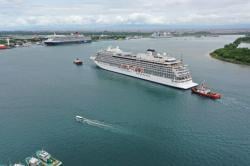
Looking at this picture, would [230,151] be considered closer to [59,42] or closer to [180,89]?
[180,89]

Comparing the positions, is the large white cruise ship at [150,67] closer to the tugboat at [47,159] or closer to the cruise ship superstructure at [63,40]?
the tugboat at [47,159]

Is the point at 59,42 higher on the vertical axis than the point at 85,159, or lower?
higher

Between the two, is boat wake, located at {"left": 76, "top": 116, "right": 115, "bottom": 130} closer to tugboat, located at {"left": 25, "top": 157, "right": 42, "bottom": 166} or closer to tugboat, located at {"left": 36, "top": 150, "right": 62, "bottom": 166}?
tugboat, located at {"left": 36, "top": 150, "right": 62, "bottom": 166}

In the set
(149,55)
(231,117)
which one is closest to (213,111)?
(231,117)

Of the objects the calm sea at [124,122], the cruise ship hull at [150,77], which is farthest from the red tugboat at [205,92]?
the cruise ship hull at [150,77]

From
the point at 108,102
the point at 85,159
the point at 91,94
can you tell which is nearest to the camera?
the point at 85,159

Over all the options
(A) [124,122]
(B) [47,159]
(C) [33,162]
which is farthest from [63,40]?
(C) [33,162]

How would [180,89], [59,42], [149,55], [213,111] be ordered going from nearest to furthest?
[213,111] → [180,89] → [149,55] → [59,42]

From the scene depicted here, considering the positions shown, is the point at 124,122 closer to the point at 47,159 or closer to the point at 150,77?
the point at 47,159
